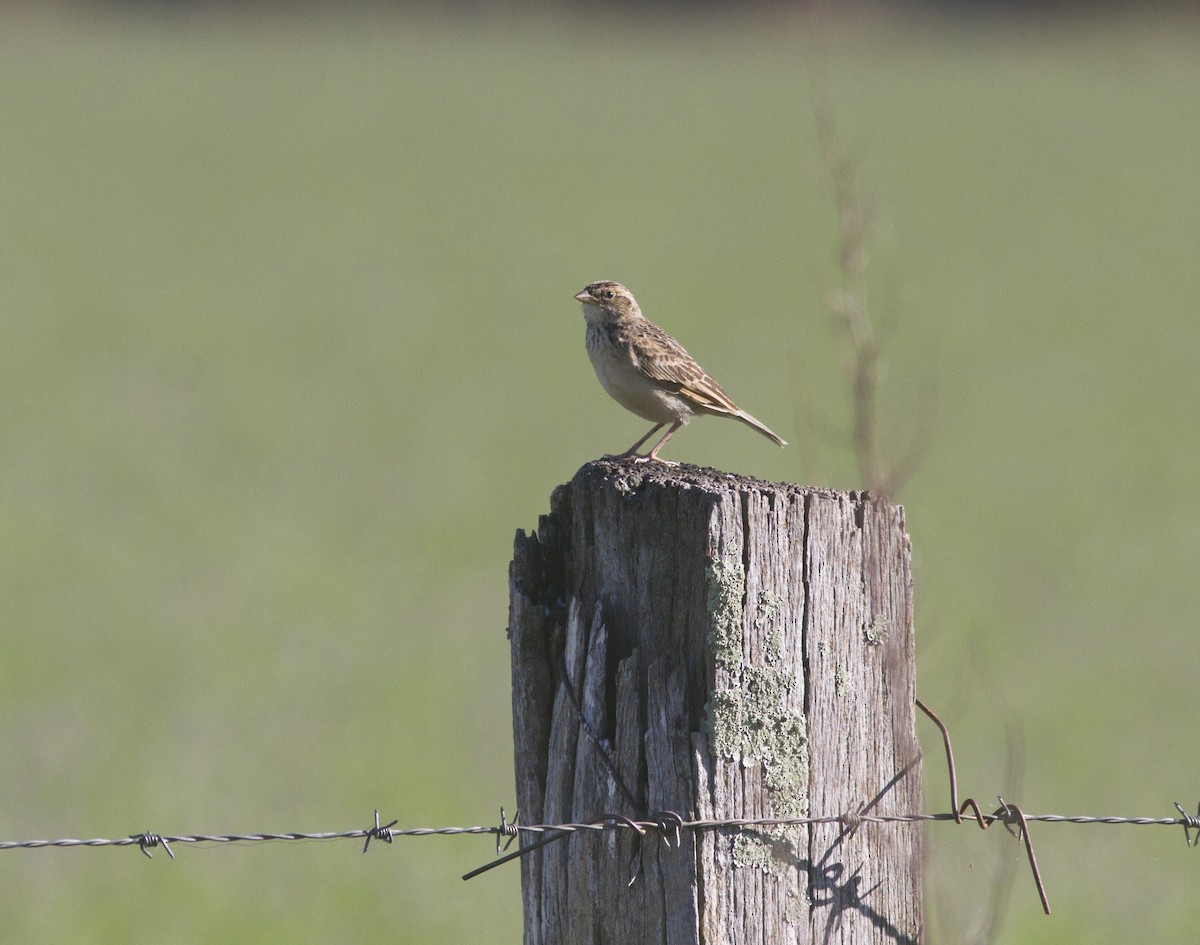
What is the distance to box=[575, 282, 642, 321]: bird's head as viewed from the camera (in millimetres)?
6203

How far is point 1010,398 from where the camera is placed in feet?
82.0

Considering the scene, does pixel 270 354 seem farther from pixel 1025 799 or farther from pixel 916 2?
pixel 916 2

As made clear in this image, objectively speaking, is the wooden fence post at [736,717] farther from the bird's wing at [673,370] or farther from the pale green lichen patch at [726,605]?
the bird's wing at [673,370]

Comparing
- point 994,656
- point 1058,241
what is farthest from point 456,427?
point 1058,241

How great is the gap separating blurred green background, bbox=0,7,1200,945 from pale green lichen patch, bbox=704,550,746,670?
24.1 inches

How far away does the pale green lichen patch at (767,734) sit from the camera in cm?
305

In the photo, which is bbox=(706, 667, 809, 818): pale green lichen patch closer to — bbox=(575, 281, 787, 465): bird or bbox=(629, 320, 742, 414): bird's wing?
bbox=(575, 281, 787, 465): bird

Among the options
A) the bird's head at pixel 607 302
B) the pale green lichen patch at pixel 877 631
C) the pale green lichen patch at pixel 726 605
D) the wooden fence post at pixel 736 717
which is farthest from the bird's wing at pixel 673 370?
the pale green lichen patch at pixel 726 605

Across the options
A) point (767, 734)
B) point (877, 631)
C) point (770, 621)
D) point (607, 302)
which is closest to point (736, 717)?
point (767, 734)

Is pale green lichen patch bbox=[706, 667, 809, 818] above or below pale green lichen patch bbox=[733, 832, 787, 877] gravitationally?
above

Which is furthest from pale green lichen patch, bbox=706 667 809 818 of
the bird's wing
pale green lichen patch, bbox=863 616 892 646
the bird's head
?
the bird's head

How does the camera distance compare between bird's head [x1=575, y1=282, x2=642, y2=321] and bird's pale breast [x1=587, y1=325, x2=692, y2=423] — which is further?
bird's head [x1=575, y1=282, x2=642, y2=321]

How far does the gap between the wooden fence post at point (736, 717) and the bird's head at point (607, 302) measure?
2.96 metres

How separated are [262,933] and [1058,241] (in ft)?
99.8
